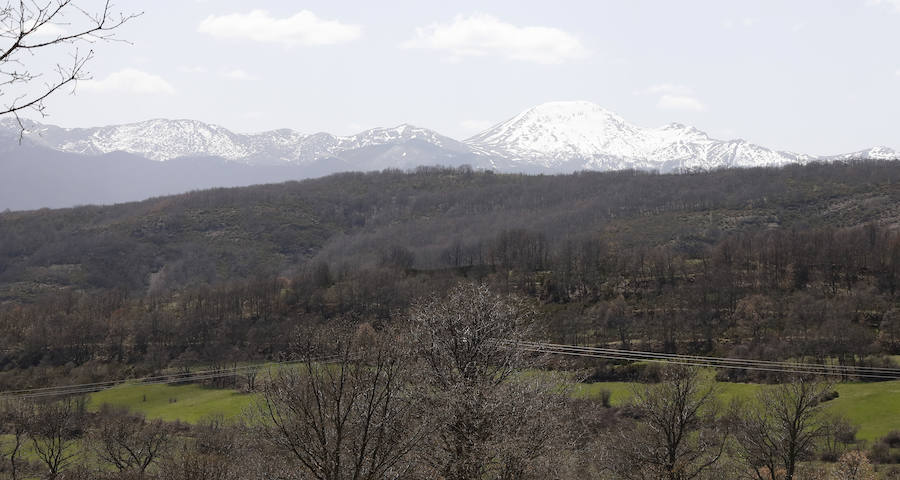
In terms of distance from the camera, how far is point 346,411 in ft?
57.0

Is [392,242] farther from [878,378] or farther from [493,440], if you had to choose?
[493,440]

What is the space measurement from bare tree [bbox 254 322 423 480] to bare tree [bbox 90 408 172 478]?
109ft

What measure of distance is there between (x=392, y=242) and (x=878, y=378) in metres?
137

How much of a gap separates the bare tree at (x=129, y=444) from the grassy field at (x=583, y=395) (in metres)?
6.83

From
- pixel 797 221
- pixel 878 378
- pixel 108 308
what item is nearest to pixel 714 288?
pixel 878 378

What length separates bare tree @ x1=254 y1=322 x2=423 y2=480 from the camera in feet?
57.6

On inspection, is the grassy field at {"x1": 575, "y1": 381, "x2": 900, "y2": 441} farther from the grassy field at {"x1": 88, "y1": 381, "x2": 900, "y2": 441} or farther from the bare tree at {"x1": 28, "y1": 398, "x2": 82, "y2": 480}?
the bare tree at {"x1": 28, "y1": 398, "x2": 82, "y2": 480}

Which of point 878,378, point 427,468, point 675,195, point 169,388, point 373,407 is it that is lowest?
point 169,388

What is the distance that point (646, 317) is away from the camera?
279 feet

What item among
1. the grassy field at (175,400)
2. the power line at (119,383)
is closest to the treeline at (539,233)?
the power line at (119,383)

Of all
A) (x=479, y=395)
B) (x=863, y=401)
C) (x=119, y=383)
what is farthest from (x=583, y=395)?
(x=119, y=383)

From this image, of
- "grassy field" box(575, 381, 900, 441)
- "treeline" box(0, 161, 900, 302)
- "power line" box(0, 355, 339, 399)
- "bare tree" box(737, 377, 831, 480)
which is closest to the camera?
"bare tree" box(737, 377, 831, 480)

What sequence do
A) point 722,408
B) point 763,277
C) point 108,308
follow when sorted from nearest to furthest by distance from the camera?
point 722,408 → point 763,277 → point 108,308

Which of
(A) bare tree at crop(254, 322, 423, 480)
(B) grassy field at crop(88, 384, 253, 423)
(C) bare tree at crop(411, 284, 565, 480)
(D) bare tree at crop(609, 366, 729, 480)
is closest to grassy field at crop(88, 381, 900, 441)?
(B) grassy field at crop(88, 384, 253, 423)
